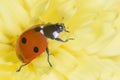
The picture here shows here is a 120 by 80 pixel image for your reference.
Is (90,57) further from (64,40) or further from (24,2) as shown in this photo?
(24,2)

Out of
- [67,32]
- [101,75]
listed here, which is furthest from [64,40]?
[101,75]

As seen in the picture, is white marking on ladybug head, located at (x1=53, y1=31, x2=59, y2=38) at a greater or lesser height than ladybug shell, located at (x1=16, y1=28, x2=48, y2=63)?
greater

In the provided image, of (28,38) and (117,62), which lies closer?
(28,38)

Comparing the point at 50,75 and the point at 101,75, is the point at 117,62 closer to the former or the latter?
the point at 101,75

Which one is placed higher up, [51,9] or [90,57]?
[51,9]
